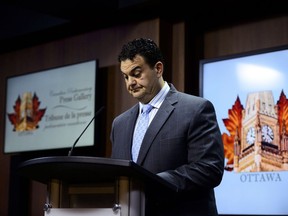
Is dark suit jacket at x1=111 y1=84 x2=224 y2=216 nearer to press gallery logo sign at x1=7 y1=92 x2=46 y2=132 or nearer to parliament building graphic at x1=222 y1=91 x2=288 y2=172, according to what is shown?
parliament building graphic at x1=222 y1=91 x2=288 y2=172

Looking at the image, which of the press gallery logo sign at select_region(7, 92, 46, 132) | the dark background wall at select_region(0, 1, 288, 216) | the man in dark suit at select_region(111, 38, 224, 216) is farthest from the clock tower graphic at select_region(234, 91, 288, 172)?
the press gallery logo sign at select_region(7, 92, 46, 132)

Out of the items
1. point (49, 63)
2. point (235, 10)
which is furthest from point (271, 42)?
point (49, 63)

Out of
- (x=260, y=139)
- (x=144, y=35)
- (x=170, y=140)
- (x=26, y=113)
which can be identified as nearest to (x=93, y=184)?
(x=170, y=140)

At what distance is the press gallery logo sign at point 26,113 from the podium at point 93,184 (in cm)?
331

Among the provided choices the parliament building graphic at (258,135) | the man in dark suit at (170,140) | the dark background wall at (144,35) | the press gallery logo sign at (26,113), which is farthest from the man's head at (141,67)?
the press gallery logo sign at (26,113)

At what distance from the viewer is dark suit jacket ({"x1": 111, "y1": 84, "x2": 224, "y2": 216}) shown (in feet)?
6.27

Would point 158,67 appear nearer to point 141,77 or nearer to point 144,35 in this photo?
point 141,77

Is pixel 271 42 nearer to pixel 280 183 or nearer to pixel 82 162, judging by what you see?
pixel 280 183

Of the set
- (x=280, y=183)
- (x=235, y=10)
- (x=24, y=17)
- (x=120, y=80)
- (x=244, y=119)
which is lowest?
(x=280, y=183)

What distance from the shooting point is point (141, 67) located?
2.20 m

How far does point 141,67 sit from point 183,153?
1.22 ft

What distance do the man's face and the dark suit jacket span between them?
0.08m

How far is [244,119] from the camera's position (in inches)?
154

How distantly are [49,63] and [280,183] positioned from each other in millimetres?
2484
